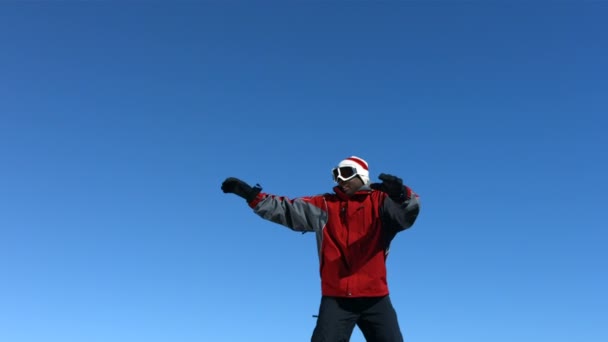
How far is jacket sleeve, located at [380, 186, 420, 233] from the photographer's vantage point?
25.0 ft

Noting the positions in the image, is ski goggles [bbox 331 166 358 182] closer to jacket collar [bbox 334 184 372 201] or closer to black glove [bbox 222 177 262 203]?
jacket collar [bbox 334 184 372 201]

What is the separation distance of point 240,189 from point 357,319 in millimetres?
2254

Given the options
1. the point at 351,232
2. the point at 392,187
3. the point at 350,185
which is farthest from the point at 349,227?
the point at 392,187

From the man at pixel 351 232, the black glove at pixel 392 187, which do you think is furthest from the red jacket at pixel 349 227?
the black glove at pixel 392 187

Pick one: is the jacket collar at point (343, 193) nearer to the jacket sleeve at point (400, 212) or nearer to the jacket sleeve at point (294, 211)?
the jacket sleeve at point (294, 211)

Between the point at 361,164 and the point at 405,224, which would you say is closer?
the point at 405,224

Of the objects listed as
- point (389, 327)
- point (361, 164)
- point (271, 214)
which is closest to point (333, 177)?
point (361, 164)

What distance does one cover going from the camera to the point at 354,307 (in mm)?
7621

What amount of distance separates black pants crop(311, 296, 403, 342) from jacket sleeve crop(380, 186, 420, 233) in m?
0.90

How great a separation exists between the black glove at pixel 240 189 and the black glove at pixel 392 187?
5.38 ft

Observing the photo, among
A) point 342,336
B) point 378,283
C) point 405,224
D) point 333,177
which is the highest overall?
point 333,177

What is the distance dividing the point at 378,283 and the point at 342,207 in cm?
110

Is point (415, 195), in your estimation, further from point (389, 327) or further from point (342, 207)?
point (389, 327)

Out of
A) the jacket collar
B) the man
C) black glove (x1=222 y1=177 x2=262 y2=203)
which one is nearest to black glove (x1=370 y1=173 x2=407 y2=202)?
the man
